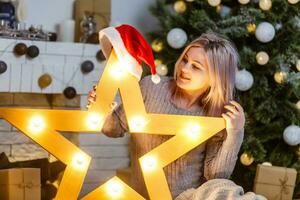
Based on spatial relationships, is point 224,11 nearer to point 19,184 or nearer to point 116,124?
point 116,124

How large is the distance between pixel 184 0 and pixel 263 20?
386 millimetres

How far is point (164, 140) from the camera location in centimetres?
181

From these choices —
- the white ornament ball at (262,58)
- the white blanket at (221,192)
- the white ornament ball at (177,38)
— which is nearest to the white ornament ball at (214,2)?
the white ornament ball at (177,38)

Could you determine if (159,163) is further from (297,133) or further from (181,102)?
(297,133)

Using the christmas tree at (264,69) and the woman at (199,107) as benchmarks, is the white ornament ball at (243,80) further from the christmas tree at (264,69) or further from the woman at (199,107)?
the woman at (199,107)

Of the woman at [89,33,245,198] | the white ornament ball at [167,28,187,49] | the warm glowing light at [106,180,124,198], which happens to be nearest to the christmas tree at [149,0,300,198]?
the white ornament ball at [167,28,187,49]

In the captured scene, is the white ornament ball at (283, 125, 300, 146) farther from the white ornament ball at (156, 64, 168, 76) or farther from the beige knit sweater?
the beige knit sweater

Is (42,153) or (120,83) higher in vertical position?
(120,83)

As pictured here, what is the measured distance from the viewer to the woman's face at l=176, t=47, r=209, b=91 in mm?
1731

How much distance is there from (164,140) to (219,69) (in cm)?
30

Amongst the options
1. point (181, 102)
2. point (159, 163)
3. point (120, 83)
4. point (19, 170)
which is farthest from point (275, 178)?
point (19, 170)

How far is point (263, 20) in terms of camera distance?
8.28 feet

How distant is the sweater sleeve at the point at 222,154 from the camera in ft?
5.57

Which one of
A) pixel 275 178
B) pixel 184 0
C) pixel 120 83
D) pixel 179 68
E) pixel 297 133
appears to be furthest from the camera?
pixel 184 0
